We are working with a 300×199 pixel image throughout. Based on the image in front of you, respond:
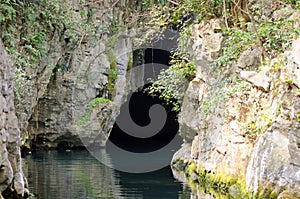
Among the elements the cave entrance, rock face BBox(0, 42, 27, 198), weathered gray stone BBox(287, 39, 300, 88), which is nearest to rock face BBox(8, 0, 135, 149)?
the cave entrance

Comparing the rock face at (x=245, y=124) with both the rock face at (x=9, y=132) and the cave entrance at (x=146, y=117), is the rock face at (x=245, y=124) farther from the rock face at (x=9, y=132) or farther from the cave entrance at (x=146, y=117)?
the cave entrance at (x=146, y=117)

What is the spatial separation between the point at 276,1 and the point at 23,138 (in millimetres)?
12313

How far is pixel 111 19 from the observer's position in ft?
75.0

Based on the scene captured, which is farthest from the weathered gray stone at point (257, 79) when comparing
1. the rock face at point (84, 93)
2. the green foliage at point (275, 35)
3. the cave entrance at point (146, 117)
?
the cave entrance at point (146, 117)

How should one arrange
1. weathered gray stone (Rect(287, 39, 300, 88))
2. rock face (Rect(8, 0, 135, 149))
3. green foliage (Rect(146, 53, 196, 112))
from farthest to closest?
rock face (Rect(8, 0, 135, 149)) < green foliage (Rect(146, 53, 196, 112)) < weathered gray stone (Rect(287, 39, 300, 88))

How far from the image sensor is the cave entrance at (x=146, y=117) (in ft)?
88.3

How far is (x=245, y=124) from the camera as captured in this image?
34.8 ft

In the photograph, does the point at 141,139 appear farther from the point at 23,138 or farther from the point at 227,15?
the point at 227,15

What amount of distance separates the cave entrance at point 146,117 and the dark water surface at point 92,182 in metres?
7.04

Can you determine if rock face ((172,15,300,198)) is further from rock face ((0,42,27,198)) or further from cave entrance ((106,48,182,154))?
cave entrance ((106,48,182,154))

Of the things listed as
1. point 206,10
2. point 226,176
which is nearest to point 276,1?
point 206,10

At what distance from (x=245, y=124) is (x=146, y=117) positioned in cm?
2352

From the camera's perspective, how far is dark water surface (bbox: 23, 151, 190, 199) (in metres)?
10.9

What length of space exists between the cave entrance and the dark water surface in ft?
23.1
